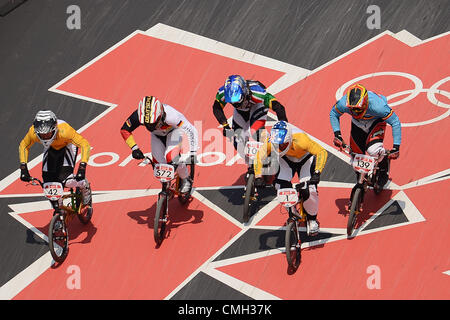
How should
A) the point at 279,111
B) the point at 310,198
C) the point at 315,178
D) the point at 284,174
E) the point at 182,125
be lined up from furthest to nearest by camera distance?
the point at 182,125 < the point at 279,111 < the point at 310,198 < the point at 284,174 < the point at 315,178

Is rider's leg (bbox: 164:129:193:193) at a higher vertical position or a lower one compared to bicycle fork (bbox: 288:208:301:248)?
higher

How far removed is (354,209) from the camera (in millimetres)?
12633

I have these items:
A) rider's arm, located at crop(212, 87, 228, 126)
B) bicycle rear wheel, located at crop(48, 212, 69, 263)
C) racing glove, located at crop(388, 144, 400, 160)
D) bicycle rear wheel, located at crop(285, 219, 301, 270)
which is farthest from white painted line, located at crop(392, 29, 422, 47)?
bicycle rear wheel, located at crop(48, 212, 69, 263)

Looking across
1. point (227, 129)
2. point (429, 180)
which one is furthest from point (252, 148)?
point (429, 180)

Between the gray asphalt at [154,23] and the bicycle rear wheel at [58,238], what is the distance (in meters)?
3.95

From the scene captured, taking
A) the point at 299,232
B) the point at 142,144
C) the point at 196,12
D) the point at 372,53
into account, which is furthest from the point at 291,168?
the point at 196,12

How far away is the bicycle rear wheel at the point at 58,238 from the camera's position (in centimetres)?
1266

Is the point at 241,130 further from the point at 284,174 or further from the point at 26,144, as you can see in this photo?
the point at 26,144

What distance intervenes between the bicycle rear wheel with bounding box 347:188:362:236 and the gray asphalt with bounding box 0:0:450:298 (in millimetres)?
5233

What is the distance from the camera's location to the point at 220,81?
17250mm

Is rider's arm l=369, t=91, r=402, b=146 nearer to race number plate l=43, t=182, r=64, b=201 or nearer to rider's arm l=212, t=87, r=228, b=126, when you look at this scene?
rider's arm l=212, t=87, r=228, b=126

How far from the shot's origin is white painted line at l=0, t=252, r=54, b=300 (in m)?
12.7

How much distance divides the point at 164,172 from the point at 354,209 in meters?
3.07

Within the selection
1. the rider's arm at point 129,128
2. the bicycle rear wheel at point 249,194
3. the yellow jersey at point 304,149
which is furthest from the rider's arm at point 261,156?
the rider's arm at point 129,128
